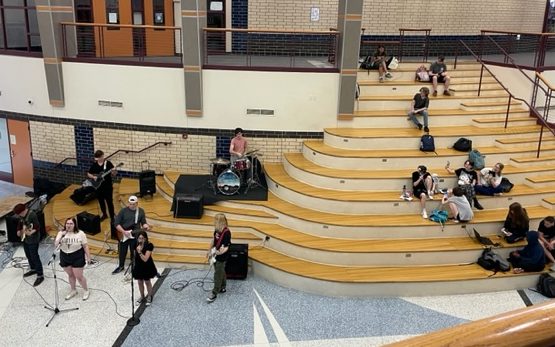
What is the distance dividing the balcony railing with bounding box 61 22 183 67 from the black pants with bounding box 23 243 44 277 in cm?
530

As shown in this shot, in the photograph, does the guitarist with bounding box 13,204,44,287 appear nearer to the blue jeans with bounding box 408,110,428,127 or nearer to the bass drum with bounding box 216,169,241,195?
the bass drum with bounding box 216,169,241,195

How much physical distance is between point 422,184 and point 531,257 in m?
2.57

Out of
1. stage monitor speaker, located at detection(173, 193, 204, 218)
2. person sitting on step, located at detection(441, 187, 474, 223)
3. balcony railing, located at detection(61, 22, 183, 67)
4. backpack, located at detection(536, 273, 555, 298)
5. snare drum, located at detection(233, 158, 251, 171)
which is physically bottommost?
backpack, located at detection(536, 273, 555, 298)

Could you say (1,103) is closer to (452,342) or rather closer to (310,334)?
(310,334)

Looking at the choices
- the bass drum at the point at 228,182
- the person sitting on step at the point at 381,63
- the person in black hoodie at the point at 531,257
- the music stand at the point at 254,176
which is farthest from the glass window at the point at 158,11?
the person in black hoodie at the point at 531,257

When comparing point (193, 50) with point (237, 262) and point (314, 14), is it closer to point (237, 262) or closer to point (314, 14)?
point (314, 14)

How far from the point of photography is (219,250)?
30.2 feet

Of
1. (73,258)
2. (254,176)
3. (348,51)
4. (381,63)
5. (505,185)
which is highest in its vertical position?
(348,51)

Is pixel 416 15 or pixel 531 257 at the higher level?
pixel 416 15

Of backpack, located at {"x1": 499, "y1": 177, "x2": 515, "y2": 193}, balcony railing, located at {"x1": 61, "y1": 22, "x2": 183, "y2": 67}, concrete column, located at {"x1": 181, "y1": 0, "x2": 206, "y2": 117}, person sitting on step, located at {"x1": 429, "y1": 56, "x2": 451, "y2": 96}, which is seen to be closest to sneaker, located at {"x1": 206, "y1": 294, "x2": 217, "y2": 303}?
concrete column, located at {"x1": 181, "y1": 0, "x2": 206, "y2": 117}

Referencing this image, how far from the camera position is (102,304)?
365 inches

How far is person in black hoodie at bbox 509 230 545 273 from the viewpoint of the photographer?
9.95m

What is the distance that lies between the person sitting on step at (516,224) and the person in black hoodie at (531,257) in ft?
1.27

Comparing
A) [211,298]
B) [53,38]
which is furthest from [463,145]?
[53,38]
